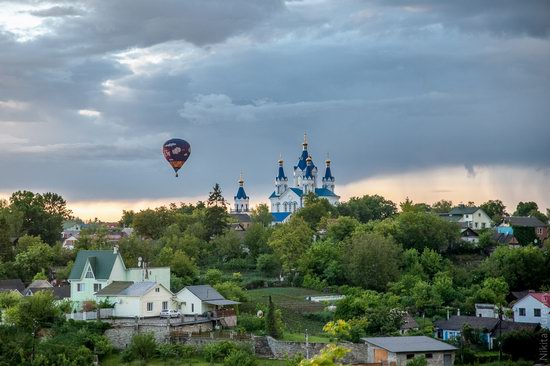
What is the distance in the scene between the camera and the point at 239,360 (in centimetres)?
4500

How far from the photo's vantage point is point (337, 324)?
51.1 metres

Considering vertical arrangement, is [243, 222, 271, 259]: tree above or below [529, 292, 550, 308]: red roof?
above

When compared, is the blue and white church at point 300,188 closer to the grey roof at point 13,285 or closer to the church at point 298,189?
the church at point 298,189

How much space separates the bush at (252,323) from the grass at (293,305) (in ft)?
7.31

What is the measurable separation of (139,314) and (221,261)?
29.8 meters

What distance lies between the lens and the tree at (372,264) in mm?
68625

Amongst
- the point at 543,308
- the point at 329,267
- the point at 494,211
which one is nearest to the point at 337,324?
the point at 543,308

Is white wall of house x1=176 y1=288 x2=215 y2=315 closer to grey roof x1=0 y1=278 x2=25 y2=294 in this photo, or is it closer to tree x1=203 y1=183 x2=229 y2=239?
grey roof x1=0 y1=278 x2=25 y2=294

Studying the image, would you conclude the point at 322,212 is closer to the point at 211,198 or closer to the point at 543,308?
the point at 211,198

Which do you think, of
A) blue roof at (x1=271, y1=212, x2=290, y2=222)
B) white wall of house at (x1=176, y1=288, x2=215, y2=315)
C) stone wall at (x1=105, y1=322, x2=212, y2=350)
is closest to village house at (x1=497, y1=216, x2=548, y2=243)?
blue roof at (x1=271, y1=212, x2=290, y2=222)

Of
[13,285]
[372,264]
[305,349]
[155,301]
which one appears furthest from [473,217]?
[305,349]

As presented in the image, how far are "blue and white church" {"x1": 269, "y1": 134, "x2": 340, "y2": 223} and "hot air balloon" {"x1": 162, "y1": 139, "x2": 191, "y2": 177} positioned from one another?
5776cm

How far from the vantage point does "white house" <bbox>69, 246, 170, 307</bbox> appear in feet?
188

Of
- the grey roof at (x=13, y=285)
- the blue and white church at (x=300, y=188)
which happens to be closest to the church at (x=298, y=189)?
the blue and white church at (x=300, y=188)
